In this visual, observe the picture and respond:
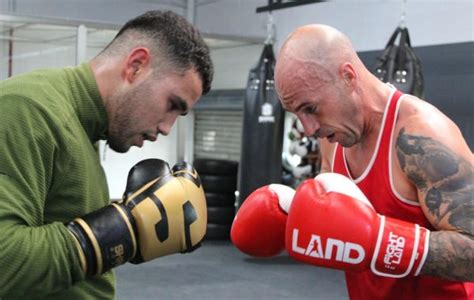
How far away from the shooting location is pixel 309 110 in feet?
4.80

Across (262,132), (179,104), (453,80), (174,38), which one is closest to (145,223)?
(179,104)

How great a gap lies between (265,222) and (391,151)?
0.44 metres

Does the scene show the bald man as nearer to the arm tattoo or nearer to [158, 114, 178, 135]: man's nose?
the arm tattoo

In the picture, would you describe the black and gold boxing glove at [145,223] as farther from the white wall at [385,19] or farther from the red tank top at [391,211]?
the white wall at [385,19]

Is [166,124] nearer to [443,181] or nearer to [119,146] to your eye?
[119,146]

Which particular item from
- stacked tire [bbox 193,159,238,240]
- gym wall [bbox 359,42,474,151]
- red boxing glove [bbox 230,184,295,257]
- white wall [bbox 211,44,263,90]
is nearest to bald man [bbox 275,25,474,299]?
red boxing glove [bbox 230,184,295,257]

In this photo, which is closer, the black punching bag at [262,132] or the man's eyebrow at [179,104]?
the man's eyebrow at [179,104]

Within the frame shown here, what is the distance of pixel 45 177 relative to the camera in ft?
3.36

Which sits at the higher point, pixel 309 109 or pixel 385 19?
pixel 385 19

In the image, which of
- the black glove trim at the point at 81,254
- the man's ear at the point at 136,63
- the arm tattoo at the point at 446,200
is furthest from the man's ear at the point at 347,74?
the black glove trim at the point at 81,254

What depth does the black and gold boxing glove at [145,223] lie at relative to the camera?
1.06 m

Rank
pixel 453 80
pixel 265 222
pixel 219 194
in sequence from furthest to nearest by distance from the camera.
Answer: pixel 219 194 < pixel 453 80 < pixel 265 222

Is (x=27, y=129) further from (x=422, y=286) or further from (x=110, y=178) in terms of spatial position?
(x=110, y=178)

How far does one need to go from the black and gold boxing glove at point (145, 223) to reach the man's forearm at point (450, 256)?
0.50 m
